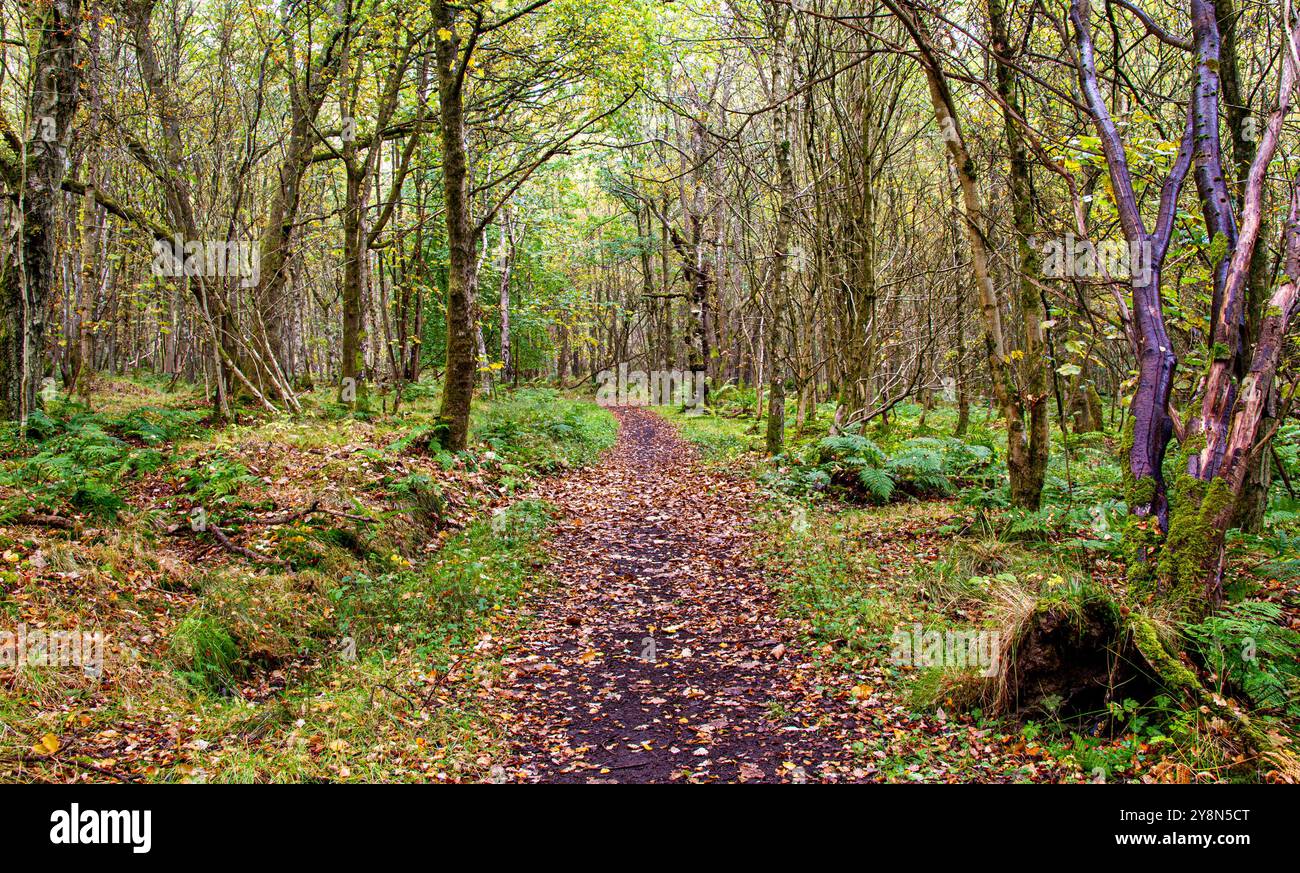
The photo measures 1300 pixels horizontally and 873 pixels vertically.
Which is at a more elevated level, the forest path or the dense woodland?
the dense woodland

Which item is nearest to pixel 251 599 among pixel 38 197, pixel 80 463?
pixel 80 463

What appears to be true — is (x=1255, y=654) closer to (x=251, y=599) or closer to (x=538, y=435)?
(x=251, y=599)

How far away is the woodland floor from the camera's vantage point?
13.0 feet

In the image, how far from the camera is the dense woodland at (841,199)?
184 inches

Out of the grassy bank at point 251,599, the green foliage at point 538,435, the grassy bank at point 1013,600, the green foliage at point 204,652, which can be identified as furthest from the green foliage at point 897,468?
the green foliage at point 204,652

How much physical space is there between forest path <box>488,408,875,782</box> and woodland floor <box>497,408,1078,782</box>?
0.04 feet

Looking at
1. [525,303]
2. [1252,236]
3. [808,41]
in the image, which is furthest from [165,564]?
[525,303]

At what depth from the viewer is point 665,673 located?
5.28 meters

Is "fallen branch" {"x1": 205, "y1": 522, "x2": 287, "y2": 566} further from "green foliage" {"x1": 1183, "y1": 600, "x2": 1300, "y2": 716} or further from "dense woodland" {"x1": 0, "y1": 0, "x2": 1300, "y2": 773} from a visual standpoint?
"green foliage" {"x1": 1183, "y1": 600, "x2": 1300, "y2": 716}

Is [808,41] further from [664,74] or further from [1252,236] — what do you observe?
[1252,236]

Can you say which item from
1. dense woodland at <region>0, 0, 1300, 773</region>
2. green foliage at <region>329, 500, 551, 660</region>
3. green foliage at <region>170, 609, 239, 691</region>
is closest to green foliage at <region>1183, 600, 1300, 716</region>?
dense woodland at <region>0, 0, 1300, 773</region>

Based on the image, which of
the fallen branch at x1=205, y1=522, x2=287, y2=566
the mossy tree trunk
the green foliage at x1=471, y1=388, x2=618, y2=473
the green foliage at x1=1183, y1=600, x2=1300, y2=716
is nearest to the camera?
the green foliage at x1=1183, y1=600, x2=1300, y2=716

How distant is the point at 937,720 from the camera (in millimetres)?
4230

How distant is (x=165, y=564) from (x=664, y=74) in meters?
13.2
